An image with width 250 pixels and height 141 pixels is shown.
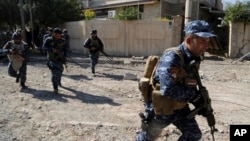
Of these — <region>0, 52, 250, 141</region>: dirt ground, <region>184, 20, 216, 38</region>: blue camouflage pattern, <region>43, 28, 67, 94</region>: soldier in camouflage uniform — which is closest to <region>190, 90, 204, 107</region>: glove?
<region>184, 20, 216, 38</region>: blue camouflage pattern

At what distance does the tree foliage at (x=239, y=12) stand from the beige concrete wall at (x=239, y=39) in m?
0.25

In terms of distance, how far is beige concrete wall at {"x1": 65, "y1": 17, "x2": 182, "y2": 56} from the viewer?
52.8ft

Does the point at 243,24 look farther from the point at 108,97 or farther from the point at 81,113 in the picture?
the point at 81,113

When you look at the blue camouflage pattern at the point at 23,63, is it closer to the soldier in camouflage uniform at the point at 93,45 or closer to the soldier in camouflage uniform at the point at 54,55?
the soldier in camouflage uniform at the point at 54,55

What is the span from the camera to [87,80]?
9.66m

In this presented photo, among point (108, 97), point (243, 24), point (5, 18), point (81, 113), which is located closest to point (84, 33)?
point (5, 18)

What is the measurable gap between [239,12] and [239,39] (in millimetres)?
1317

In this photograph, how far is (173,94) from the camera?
2.71 m

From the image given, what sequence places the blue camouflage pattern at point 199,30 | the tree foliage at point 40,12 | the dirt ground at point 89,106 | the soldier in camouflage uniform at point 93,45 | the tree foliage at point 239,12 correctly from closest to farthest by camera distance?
the blue camouflage pattern at point 199,30, the dirt ground at point 89,106, the soldier in camouflage uniform at point 93,45, the tree foliage at point 239,12, the tree foliage at point 40,12

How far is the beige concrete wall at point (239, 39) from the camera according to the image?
15633mm

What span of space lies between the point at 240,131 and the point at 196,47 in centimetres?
114

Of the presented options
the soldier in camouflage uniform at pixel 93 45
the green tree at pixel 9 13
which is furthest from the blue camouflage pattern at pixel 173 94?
the green tree at pixel 9 13

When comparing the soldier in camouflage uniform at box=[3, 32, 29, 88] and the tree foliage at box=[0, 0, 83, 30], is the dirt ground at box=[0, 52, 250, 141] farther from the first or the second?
the tree foliage at box=[0, 0, 83, 30]

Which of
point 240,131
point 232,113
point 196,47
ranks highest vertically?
point 196,47
